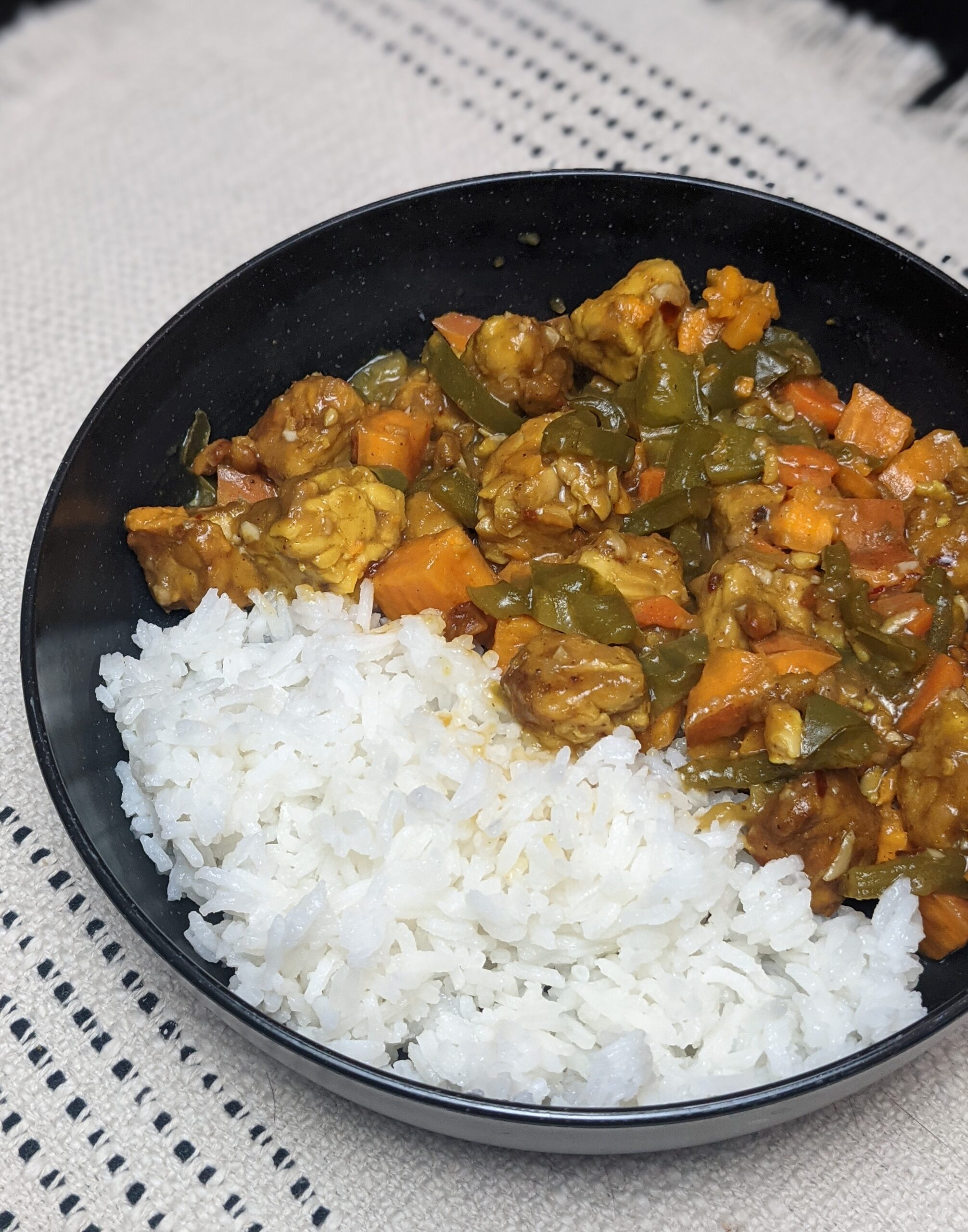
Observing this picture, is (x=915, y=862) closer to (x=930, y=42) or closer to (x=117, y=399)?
(x=117, y=399)

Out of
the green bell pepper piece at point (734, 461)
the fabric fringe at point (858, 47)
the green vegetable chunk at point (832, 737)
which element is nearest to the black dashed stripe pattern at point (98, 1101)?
the green vegetable chunk at point (832, 737)

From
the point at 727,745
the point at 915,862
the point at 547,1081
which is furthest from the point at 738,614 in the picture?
the point at 547,1081

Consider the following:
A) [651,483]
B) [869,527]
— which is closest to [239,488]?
[651,483]

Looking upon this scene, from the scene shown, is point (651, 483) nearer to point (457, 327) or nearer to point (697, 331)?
point (697, 331)

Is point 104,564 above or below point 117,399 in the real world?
below

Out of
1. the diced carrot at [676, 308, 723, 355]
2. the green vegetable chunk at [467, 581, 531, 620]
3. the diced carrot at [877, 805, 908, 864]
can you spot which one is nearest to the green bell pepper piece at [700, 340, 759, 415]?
the diced carrot at [676, 308, 723, 355]

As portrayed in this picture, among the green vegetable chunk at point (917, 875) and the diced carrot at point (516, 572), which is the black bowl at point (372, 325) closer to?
the green vegetable chunk at point (917, 875)

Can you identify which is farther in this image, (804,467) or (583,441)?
(804,467)
